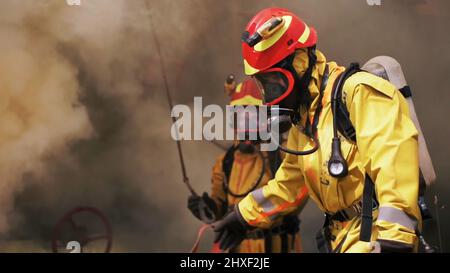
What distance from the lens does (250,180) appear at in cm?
509

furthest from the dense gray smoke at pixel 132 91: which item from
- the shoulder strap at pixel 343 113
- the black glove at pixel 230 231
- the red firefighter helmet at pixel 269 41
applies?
the shoulder strap at pixel 343 113

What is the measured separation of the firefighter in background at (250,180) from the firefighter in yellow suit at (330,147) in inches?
60.8

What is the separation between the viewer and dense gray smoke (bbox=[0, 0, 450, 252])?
5156mm

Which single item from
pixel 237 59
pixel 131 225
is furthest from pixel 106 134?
pixel 237 59

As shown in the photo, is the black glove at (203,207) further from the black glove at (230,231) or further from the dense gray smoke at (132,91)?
the black glove at (230,231)

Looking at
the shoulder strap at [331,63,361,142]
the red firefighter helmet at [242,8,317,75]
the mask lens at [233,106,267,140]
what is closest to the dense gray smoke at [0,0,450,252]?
the mask lens at [233,106,267,140]

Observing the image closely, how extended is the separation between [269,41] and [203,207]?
2475 mm

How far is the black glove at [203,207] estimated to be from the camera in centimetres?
529

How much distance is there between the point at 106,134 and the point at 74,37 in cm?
74

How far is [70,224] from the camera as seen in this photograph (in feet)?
17.7

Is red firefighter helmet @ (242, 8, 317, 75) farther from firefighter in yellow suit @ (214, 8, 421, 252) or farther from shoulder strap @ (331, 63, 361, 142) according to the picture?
shoulder strap @ (331, 63, 361, 142)

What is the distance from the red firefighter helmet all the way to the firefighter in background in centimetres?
187
